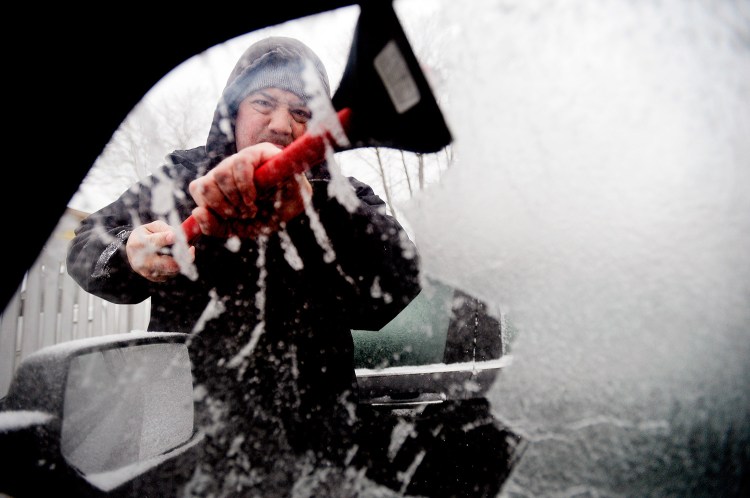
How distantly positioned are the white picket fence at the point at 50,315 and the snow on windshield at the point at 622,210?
110 cm

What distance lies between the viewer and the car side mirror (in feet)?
2.85

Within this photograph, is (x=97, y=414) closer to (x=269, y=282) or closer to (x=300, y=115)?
(x=269, y=282)

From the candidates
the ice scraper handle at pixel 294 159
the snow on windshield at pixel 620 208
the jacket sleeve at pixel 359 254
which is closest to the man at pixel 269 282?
the jacket sleeve at pixel 359 254

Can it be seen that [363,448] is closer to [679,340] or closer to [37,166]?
[679,340]

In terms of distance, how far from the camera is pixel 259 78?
155 cm

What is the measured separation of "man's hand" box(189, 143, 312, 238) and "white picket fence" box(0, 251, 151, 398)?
0.44 metres

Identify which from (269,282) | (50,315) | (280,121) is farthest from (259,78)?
(50,315)

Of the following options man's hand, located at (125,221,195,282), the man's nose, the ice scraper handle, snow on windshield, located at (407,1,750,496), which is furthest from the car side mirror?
snow on windshield, located at (407,1,750,496)

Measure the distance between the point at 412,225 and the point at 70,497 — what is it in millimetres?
1056

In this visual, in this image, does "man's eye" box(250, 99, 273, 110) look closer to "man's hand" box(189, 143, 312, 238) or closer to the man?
the man

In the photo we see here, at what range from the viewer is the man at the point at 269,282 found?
1.33 meters

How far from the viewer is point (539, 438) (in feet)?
3.78

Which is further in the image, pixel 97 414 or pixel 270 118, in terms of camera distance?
pixel 270 118

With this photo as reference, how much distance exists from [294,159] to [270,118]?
0.71 m
